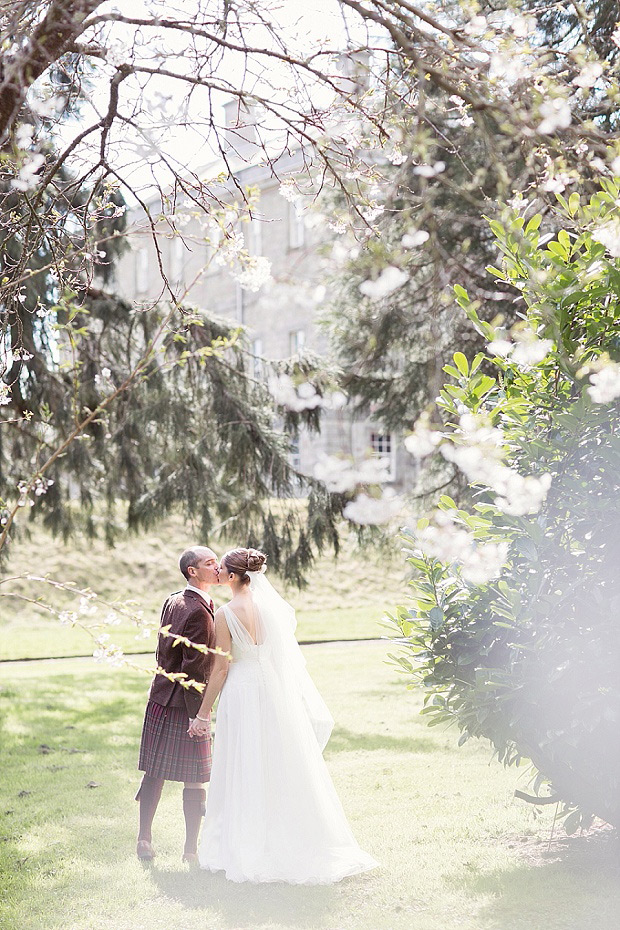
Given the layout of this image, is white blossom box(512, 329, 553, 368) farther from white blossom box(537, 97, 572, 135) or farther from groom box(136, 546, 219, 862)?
groom box(136, 546, 219, 862)

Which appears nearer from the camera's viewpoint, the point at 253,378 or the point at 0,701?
the point at 253,378

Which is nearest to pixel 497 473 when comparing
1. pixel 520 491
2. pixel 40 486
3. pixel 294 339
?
pixel 520 491

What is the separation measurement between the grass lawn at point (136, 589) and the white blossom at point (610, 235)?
1343 centimetres

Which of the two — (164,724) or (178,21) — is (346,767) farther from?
(178,21)

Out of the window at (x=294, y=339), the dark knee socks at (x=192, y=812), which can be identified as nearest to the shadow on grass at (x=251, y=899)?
the dark knee socks at (x=192, y=812)

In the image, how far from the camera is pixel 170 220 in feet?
13.7

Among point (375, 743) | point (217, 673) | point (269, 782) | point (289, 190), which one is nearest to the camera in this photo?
point (289, 190)

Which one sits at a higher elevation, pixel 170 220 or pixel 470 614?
pixel 170 220

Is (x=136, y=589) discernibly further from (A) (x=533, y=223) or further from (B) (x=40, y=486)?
(A) (x=533, y=223)

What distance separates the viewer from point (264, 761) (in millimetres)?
4785

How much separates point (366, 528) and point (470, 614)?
6189mm

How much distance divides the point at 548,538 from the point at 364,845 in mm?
2139

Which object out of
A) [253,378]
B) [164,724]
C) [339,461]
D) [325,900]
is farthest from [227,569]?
[253,378]

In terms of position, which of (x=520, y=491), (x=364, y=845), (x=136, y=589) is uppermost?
(x=520, y=491)
